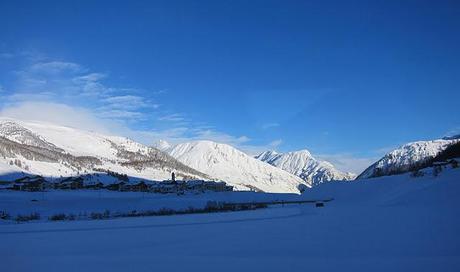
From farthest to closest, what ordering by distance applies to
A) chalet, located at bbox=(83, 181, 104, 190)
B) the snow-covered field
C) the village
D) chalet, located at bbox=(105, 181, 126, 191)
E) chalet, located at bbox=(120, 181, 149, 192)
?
chalet, located at bbox=(120, 181, 149, 192) < chalet, located at bbox=(105, 181, 126, 191) < chalet, located at bbox=(83, 181, 104, 190) < the village < the snow-covered field

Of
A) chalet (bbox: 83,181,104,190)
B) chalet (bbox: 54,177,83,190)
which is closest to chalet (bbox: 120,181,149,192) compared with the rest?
chalet (bbox: 83,181,104,190)

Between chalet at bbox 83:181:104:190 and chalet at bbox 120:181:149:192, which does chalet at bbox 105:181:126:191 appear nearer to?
chalet at bbox 120:181:149:192

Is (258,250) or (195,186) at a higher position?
(195,186)

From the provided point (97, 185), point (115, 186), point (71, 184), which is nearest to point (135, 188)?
point (115, 186)

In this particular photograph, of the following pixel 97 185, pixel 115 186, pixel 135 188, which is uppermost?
pixel 97 185

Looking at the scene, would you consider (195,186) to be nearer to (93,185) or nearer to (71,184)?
(93,185)

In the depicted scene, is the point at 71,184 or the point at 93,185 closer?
the point at 71,184

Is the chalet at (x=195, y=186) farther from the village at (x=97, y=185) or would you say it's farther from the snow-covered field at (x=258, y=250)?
the snow-covered field at (x=258, y=250)

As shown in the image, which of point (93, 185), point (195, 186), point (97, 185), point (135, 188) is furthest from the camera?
point (195, 186)

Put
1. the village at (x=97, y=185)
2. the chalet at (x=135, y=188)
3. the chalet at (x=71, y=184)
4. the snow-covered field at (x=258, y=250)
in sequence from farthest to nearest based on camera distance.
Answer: the chalet at (x=135, y=188), the chalet at (x=71, y=184), the village at (x=97, y=185), the snow-covered field at (x=258, y=250)

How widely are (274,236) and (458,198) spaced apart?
2643cm

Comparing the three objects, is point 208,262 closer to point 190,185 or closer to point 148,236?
point 148,236

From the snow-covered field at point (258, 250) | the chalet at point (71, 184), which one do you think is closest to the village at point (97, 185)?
the chalet at point (71, 184)

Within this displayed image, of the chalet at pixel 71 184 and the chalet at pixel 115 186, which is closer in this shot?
the chalet at pixel 71 184
